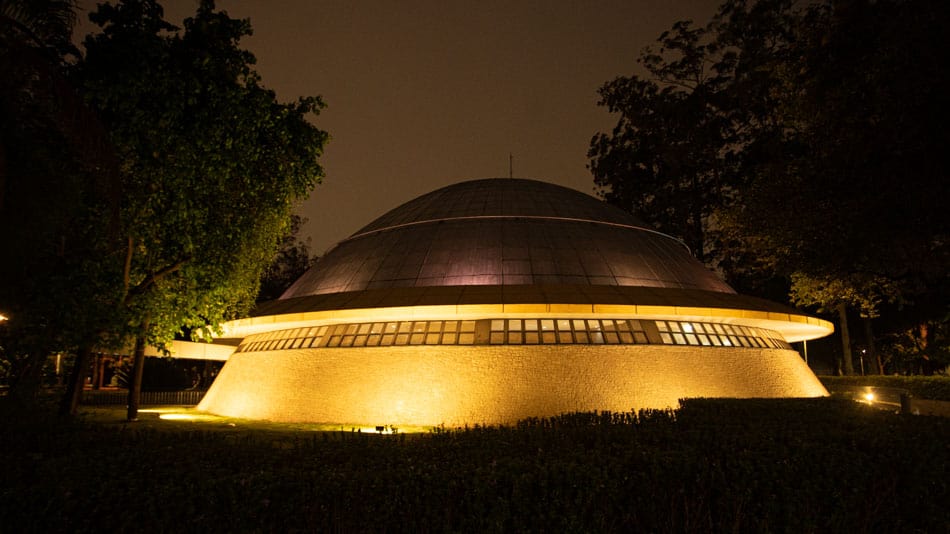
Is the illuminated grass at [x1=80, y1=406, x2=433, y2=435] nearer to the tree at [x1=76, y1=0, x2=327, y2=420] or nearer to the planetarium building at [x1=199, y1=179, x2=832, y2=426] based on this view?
the planetarium building at [x1=199, y1=179, x2=832, y2=426]

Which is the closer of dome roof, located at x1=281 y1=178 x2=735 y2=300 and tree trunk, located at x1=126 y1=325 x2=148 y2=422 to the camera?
tree trunk, located at x1=126 y1=325 x2=148 y2=422

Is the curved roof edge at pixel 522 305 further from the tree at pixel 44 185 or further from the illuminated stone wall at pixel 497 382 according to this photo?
the tree at pixel 44 185

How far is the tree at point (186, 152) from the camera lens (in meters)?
14.1

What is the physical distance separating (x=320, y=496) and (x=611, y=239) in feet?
63.4

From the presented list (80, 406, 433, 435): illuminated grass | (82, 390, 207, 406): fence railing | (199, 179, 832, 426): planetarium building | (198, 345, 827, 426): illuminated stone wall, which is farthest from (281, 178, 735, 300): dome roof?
(82, 390, 207, 406): fence railing

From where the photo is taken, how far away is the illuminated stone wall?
17453mm

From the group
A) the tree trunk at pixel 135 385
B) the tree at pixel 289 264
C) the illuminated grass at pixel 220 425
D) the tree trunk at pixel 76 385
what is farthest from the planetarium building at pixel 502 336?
the tree at pixel 289 264

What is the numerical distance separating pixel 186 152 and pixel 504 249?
11.1 meters

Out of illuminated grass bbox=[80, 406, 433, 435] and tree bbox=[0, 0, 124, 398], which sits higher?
tree bbox=[0, 0, 124, 398]

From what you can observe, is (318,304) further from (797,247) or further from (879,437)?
(797,247)

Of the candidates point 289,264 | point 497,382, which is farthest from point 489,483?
point 289,264

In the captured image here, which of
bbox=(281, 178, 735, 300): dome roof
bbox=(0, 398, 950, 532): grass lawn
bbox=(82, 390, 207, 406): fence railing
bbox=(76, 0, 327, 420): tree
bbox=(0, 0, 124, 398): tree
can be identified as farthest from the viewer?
bbox=(82, 390, 207, 406): fence railing

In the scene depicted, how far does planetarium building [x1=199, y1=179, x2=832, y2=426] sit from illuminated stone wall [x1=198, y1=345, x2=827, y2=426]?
4cm

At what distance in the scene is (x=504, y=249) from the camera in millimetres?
21734
